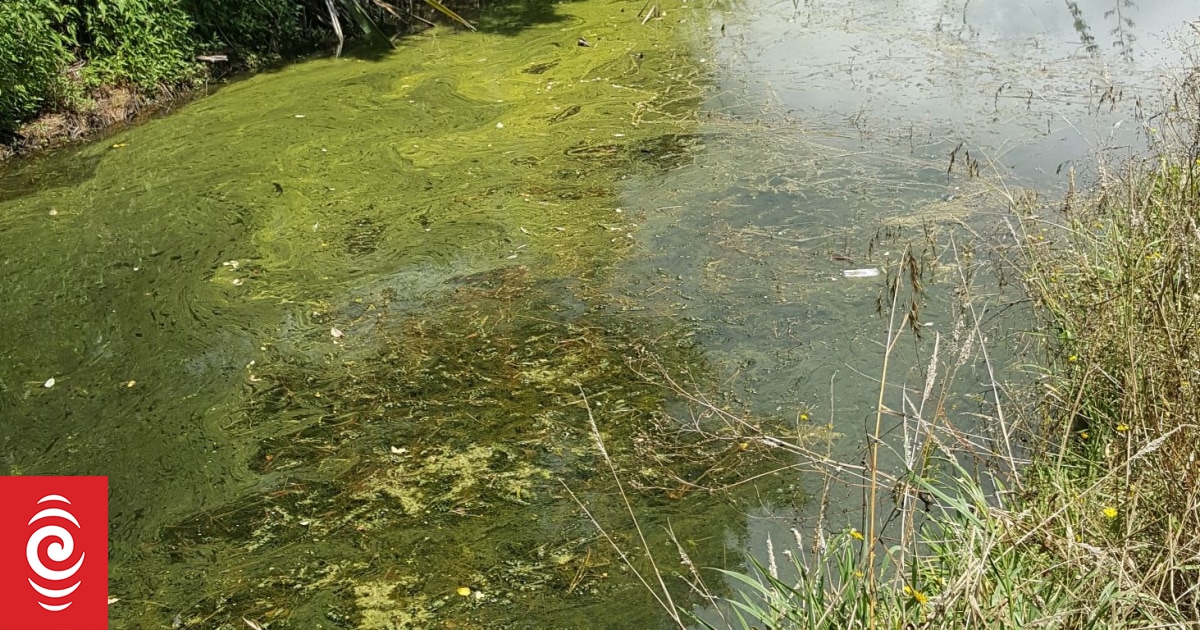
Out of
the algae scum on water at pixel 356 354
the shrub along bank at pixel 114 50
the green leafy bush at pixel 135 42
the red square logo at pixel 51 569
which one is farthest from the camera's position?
the green leafy bush at pixel 135 42

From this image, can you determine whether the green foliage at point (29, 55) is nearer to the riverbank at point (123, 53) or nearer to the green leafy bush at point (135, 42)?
the riverbank at point (123, 53)

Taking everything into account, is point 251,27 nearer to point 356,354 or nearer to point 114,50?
point 114,50

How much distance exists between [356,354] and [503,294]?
637mm

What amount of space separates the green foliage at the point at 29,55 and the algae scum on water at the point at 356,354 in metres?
0.33

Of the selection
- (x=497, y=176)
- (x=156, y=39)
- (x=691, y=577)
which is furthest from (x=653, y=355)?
(x=156, y=39)

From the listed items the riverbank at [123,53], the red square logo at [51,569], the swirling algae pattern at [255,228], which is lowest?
the red square logo at [51,569]

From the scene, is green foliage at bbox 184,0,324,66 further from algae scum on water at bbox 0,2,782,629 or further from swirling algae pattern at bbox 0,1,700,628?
algae scum on water at bbox 0,2,782,629

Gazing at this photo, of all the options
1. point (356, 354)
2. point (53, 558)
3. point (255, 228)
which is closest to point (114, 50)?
point (255, 228)

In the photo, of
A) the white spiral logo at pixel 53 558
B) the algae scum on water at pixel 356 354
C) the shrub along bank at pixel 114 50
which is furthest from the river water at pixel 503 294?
the shrub along bank at pixel 114 50

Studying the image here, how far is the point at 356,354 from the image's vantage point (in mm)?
3500

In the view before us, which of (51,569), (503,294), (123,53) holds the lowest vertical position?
(51,569)

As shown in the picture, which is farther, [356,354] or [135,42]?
[135,42]

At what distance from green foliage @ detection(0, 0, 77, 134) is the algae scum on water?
0.33 m

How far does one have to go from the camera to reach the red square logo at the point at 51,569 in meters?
2.37
